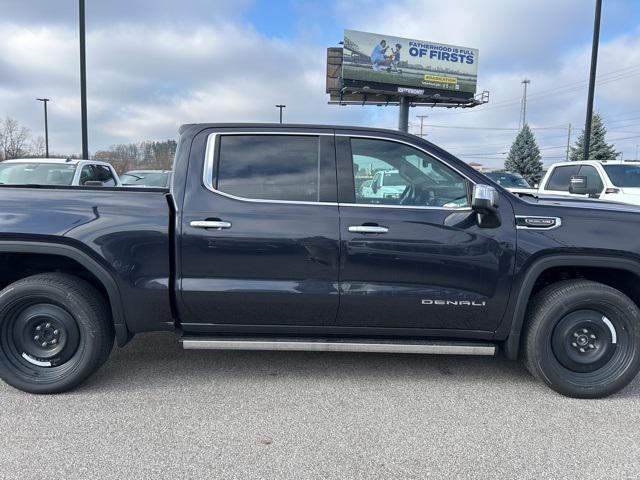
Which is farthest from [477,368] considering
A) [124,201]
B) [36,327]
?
[36,327]

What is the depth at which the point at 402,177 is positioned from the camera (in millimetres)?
3623

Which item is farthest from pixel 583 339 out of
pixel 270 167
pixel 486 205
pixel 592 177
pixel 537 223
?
pixel 592 177

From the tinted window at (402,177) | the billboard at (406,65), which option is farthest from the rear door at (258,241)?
the billboard at (406,65)

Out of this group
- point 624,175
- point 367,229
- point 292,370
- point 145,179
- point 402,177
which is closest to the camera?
point 367,229

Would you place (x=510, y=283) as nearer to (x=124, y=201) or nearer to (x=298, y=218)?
(x=298, y=218)

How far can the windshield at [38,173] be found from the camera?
329 inches

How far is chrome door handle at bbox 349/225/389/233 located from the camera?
3.38 metres

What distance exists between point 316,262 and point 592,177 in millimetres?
7450

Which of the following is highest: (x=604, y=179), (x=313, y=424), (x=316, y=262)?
(x=604, y=179)

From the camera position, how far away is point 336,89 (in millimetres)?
40188

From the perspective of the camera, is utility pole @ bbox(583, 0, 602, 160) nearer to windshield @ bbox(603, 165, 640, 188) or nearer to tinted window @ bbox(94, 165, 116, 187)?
windshield @ bbox(603, 165, 640, 188)

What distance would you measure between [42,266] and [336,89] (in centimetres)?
3863

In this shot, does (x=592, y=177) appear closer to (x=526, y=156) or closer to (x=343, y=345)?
(x=343, y=345)

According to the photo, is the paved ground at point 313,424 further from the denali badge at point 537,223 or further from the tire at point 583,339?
the denali badge at point 537,223
